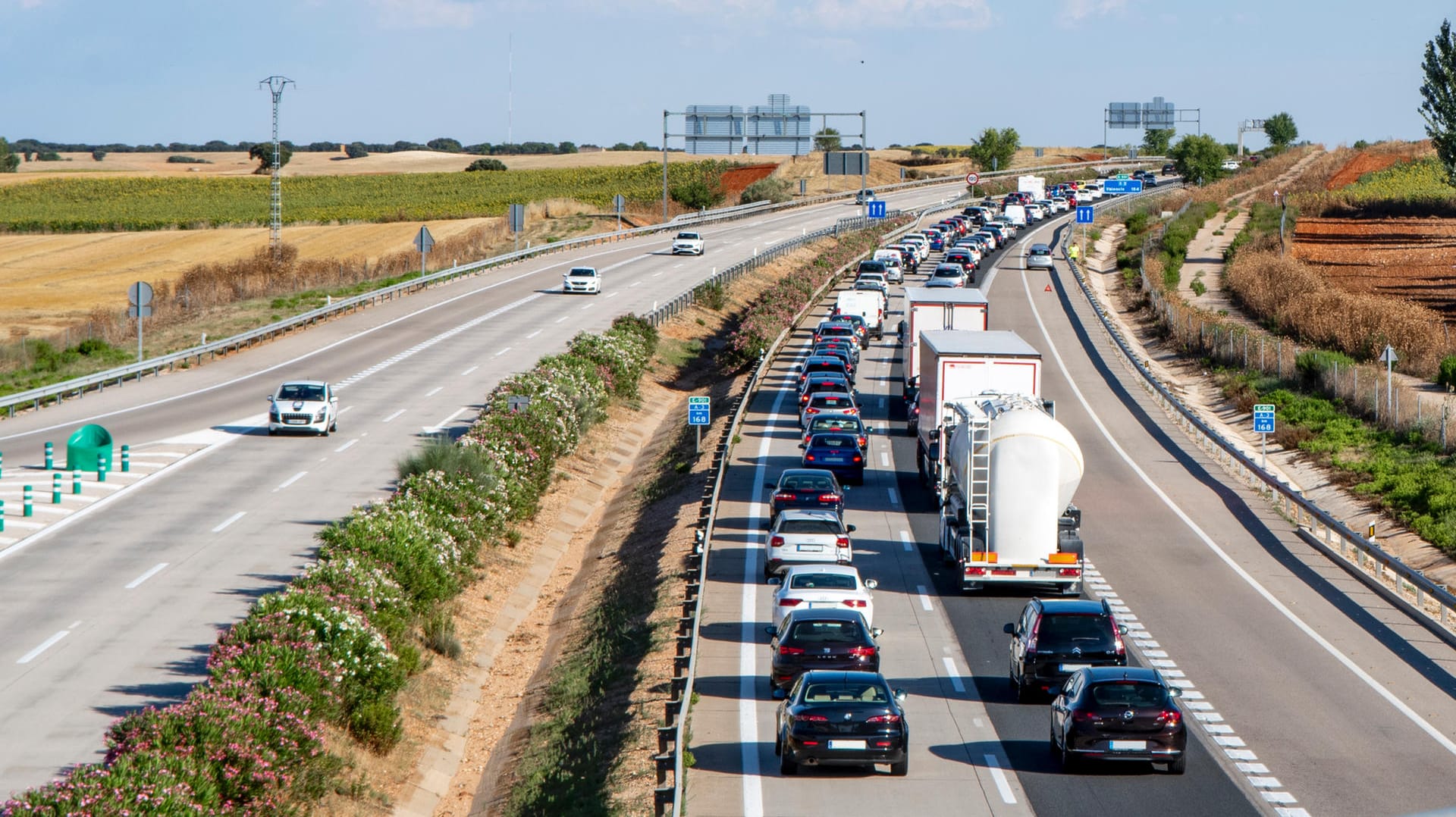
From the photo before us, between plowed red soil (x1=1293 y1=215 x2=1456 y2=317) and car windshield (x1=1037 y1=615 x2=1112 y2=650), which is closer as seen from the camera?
car windshield (x1=1037 y1=615 x2=1112 y2=650)

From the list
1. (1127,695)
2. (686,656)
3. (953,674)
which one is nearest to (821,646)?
(686,656)

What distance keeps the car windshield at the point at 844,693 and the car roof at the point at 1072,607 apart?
4434 mm

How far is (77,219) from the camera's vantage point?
439 feet

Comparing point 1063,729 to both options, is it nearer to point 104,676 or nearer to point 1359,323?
point 104,676

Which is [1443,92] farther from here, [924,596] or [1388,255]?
[924,596]

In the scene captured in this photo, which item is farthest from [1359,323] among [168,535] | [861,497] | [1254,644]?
[168,535]

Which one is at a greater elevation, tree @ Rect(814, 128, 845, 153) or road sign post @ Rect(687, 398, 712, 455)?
tree @ Rect(814, 128, 845, 153)

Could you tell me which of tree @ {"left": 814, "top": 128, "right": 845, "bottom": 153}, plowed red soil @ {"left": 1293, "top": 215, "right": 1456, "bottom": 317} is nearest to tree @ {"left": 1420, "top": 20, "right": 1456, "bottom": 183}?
plowed red soil @ {"left": 1293, "top": 215, "right": 1456, "bottom": 317}

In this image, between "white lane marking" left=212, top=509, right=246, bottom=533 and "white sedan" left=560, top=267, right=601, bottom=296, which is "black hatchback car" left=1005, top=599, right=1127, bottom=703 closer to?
"white lane marking" left=212, top=509, right=246, bottom=533

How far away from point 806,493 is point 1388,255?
67.8 metres

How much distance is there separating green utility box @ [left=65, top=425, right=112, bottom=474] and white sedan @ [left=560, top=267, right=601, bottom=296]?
39506 mm

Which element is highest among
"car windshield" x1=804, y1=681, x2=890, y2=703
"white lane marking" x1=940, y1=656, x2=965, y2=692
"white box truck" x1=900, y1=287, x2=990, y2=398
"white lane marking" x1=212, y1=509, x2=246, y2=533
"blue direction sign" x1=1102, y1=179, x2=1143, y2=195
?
"blue direction sign" x1=1102, y1=179, x2=1143, y2=195

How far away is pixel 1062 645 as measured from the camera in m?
22.4

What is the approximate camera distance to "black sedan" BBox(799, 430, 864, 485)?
4144 centimetres
